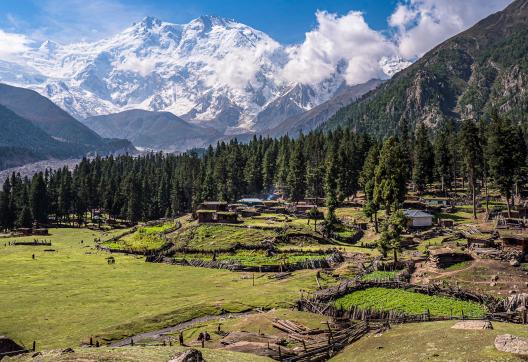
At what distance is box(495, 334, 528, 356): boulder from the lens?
30103 millimetres

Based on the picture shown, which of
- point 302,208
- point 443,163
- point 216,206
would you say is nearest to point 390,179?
point 302,208

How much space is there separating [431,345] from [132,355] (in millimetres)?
20910

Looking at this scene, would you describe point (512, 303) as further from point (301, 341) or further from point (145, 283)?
point (145, 283)

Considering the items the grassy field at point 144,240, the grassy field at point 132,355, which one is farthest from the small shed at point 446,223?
the grassy field at point 132,355

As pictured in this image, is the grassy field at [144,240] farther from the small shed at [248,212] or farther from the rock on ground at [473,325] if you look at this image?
the rock on ground at [473,325]

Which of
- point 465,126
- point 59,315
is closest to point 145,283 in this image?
point 59,315

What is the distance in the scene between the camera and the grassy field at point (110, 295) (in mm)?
52375

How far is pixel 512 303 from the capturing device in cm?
4953

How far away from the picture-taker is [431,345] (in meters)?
35.3

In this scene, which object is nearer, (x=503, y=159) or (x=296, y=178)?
(x=503, y=159)

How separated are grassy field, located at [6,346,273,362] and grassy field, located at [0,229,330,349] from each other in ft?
43.7

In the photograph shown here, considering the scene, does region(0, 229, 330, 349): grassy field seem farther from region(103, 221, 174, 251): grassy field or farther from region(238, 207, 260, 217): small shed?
region(238, 207, 260, 217): small shed

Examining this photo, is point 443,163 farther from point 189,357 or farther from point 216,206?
point 189,357

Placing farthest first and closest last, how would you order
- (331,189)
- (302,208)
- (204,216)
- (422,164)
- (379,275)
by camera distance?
1. (422,164)
2. (302,208)
3. (331,189)
4. (204,216)
5. (379,275)
